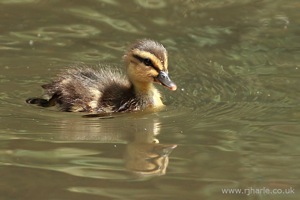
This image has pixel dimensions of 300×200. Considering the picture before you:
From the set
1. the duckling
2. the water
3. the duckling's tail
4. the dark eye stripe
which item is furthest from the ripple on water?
the duckling's tail

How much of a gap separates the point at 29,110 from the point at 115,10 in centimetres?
249

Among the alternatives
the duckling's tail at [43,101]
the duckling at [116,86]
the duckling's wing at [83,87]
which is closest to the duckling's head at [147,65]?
the duckling at [116,86]

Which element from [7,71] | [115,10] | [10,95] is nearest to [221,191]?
[10,95]

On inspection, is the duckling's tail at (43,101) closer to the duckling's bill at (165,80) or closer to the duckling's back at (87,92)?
the duckling's back at (87,92)

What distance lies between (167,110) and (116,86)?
1.42ft

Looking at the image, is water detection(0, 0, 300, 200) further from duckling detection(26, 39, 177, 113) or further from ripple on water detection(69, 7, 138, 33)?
duckling detection(26, 39, 177, 113)

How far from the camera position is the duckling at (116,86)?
218 inches

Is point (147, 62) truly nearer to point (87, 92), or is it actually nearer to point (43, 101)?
point (87, 92)

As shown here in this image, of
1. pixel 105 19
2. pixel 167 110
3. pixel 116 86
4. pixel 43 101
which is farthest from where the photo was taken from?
pixel 105 19

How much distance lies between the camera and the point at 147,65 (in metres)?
5.66

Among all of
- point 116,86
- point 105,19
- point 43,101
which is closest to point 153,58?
point 116,86

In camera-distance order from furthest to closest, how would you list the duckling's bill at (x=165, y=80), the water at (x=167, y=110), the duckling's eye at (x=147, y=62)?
the duckling's eye at (x=147, y=62)
the duckling's bill at (x=165, y=80)
the water at (x=167, y=110)

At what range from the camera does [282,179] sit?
13.6 ft

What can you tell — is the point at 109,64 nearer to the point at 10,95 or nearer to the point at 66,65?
the point at 66,65
